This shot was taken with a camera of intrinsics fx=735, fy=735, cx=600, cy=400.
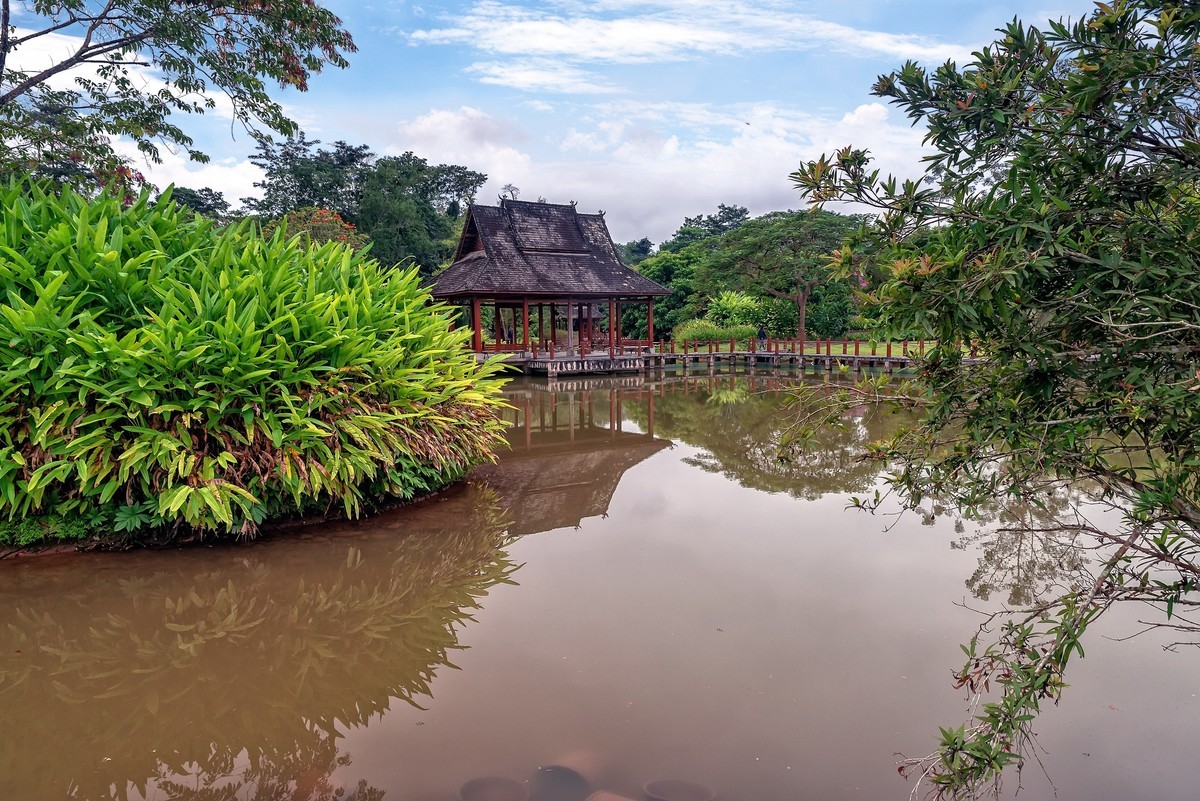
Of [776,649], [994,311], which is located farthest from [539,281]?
[994,311]

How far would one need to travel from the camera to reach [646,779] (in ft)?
8.92

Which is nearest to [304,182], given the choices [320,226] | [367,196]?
[367,196]

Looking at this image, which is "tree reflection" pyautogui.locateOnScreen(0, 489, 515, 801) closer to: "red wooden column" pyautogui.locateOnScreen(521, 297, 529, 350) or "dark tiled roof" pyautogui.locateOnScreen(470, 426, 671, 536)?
"dark tiled roof" pyautogui.locateOnScreen(470, 426, 671, 536)

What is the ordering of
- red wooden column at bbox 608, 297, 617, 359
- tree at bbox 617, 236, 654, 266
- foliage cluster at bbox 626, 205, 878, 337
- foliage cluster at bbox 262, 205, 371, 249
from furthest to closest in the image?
tree at bbox 617, 236, 654, 266 < foliage cluster at bbox 626, 205, 878, 337 < foliage cluster at bbox 262, 205, 371, 249 < red wooden column at bbox 608, 297, 617, 359

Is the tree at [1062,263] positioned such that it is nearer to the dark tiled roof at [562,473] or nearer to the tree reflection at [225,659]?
the tree reflection at [225,659]

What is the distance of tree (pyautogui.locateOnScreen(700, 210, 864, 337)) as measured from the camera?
25297mm

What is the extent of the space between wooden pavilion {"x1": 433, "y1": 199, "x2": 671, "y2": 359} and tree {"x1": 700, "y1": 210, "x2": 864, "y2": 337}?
5364 millimetres

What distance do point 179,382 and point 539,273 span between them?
16.7 m

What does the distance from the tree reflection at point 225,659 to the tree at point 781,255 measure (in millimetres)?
22341

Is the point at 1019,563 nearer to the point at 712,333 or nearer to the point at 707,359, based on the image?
the point at 707,359

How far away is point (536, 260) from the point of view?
21.8 m

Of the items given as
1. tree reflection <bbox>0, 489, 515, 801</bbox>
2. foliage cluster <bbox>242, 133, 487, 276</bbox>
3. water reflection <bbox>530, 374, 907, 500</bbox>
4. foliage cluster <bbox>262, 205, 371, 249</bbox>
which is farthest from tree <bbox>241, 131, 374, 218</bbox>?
tree reflection <bbox>0, 489, 515, 801</bbox>

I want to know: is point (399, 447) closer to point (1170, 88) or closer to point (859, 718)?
point (859, 718)

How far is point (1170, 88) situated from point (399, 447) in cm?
505
